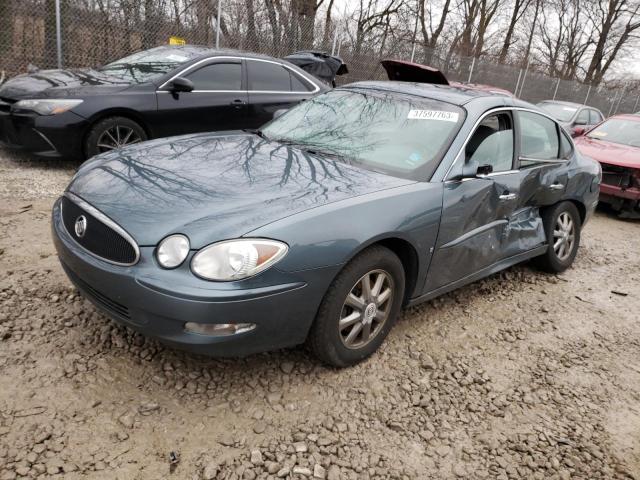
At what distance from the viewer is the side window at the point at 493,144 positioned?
331 centimetres

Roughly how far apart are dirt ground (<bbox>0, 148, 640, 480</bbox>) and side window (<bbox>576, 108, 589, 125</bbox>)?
9.70 meters

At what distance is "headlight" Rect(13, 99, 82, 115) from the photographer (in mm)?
5215

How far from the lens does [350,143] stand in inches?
129

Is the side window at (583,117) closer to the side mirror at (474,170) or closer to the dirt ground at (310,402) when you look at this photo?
the dirt ground at (310,402)

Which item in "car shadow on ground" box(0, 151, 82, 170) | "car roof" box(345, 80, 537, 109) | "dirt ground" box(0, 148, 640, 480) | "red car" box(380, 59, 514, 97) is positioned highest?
"red car" box(380, 59, 514, 97)

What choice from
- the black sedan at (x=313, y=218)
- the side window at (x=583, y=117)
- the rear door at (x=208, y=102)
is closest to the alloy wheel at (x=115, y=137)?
the rear door at (x=208, y=102)

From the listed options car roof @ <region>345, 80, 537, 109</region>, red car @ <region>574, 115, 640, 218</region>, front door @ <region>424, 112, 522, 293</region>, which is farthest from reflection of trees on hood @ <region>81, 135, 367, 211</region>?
red car @ <region>574, 115, 640, 218</region>

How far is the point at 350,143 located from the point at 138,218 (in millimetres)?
1485

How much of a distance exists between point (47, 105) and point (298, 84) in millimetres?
3060

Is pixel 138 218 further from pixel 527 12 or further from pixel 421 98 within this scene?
pixel 527 12

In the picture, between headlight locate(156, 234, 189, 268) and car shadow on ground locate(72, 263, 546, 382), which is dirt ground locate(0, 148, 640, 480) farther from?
headlight locate(156, 234, 189, 268)

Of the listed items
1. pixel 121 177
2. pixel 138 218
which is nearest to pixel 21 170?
pixel 121 177

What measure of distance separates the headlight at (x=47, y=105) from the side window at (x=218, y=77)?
1352 mm

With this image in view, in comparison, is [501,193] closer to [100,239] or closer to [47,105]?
[100,239]
